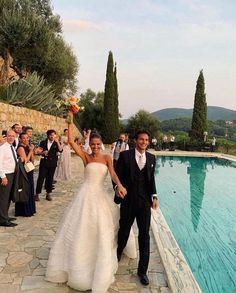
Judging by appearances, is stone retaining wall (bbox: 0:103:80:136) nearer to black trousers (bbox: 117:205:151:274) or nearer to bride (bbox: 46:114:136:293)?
bride (bbox: 46:114:136:293)

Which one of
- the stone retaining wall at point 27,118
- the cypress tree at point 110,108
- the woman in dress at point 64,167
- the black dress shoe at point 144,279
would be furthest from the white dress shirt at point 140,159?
the cypress tree at point 110,108

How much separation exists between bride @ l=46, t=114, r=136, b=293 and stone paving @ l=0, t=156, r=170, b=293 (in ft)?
0.65

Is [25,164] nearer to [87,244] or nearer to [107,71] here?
[87,244]

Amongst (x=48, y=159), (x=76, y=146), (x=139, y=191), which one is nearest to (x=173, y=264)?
(x=139, y=191)

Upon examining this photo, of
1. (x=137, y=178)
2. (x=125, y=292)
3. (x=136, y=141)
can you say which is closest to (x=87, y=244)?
(x=125, y=292)

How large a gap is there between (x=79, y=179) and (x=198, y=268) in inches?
254

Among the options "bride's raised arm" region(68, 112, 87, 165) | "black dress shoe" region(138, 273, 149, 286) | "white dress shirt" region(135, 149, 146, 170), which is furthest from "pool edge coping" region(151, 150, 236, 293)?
"bride's raised arm" region(68, 112, 87, 165)

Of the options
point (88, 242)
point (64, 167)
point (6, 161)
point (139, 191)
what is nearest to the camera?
point (88, 242)

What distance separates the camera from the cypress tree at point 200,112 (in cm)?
3112

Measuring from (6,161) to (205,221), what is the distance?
527 centimetres

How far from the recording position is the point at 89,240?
3.67 meters

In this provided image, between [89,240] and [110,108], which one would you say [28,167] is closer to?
[89,240]

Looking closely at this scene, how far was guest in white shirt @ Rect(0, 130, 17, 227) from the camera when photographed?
5.52 m

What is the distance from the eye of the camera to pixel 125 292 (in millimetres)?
3615
